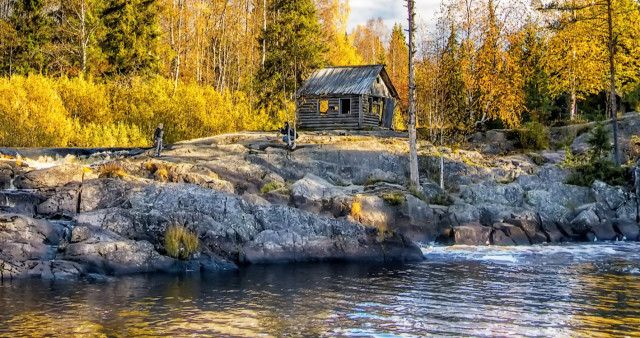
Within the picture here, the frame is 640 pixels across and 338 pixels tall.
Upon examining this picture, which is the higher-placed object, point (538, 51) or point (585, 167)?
point (538, 51)

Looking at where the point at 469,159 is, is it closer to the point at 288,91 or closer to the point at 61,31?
the point at 288,91

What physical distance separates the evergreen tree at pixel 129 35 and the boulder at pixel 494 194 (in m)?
25.6

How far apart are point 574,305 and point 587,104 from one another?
131 ft

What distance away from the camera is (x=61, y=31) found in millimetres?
42188

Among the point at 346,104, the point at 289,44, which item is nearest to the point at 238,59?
the point at 289,44

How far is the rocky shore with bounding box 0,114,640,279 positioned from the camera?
16.2 metres

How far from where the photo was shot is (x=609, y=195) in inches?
1010

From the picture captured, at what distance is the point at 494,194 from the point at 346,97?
643 inches

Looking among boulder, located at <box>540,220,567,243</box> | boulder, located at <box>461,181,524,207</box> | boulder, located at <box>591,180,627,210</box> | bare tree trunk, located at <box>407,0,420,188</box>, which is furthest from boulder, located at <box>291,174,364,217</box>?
boulder, located at <box>591,180,627,210</box>

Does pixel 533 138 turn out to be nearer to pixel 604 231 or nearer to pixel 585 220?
pixel 585 220

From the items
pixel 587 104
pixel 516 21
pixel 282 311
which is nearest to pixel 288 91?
pixel 516 21

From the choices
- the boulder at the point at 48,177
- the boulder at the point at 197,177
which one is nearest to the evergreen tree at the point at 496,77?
the boulder at the point at 197,177

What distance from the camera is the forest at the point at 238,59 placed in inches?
1299

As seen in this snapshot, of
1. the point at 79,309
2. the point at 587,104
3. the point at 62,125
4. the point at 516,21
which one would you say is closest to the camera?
the point at 79,309
